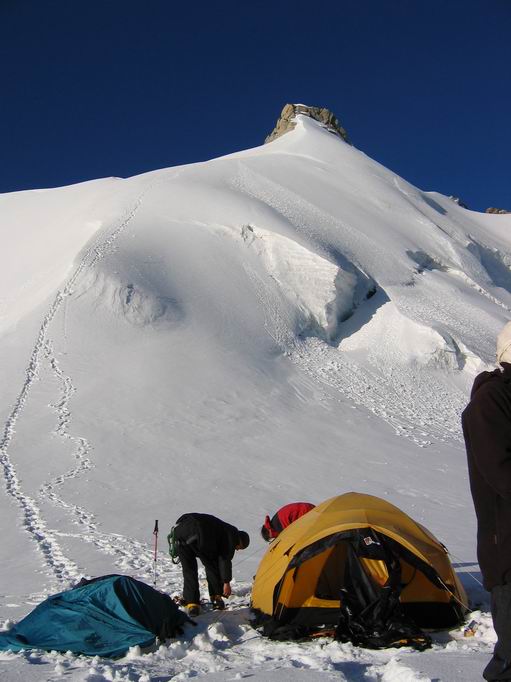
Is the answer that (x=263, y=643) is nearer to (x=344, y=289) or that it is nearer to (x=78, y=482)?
(x=78, y=482)

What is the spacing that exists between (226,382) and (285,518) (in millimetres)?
11835

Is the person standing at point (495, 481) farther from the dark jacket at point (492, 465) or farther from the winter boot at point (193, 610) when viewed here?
the winter boot at point (193, 610)

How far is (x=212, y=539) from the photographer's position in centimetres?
680

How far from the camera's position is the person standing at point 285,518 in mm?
7652

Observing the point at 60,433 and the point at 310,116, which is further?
the point at 310,116

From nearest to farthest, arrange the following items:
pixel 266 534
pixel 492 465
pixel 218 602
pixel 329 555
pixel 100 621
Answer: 1. pixel 492 465
2. pixel 100 621
3. pixel 329 555
4. pixel 218 602
5. pixel 266 534

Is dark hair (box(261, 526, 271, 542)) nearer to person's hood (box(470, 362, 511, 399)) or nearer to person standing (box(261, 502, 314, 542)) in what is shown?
person standing (box(261, 502, 314, 542))

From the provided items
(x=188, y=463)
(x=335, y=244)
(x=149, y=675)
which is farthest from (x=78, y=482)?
(x=335, y=244)

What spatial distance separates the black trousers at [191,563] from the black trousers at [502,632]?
4154 millimetres

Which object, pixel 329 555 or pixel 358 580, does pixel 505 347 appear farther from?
pixel 329 555

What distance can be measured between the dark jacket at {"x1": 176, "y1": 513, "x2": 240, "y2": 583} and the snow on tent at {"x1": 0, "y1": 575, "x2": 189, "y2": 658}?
2.88 ft

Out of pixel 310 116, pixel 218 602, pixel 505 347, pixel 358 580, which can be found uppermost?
pixel 310 116

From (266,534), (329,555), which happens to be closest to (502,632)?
(329,555)

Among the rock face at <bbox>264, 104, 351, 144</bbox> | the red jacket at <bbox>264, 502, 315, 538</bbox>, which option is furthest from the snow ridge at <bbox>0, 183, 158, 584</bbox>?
the rock face at <bbox>264, 104, 351, 144</bbox>
